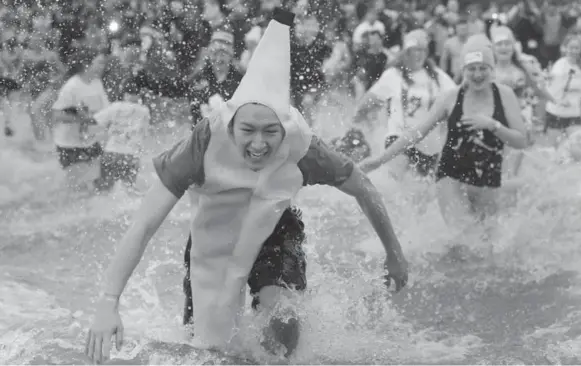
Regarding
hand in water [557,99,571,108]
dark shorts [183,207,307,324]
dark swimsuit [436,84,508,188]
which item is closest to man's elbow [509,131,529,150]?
dark swimsuit [436,84,508,188]

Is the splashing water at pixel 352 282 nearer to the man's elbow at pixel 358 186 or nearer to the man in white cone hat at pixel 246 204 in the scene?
the man in white cone hat at pixel 246 204

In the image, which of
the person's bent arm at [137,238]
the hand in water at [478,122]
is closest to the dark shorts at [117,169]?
the hand in water at [478,122]

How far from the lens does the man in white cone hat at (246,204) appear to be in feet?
12.9

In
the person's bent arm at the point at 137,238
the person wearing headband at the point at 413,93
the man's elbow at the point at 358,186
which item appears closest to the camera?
the person's bent arm at the point at 137,238

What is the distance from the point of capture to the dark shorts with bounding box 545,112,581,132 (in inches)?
436

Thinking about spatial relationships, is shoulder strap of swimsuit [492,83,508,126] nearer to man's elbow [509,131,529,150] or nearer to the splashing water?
man's elbow [509,131,529,150]

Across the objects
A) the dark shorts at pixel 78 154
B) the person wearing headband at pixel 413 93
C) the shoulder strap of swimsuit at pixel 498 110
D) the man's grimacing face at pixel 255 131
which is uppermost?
the person wearing headband at pixel 413 93

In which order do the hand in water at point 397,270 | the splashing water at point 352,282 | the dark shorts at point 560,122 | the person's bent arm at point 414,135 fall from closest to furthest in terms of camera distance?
the hand in water at point 397,270
the splashing water at point 352,282
the person's bent arm at point 414,135
the dark shorts at point 560,122

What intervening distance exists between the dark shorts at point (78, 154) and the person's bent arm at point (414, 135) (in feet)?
10.2

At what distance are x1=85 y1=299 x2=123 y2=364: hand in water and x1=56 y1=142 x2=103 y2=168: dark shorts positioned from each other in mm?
4884

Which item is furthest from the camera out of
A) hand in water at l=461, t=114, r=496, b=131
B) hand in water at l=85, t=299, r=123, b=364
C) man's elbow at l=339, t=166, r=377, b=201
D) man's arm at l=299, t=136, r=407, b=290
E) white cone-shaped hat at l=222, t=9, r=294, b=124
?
hand in water at l=461, t=114, r=496, b=131

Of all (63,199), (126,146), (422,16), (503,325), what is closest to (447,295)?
(503,325)

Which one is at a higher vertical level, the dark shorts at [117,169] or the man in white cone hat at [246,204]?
the dark shorts at [117,169]

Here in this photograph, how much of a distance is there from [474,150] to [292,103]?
3.37 meters
